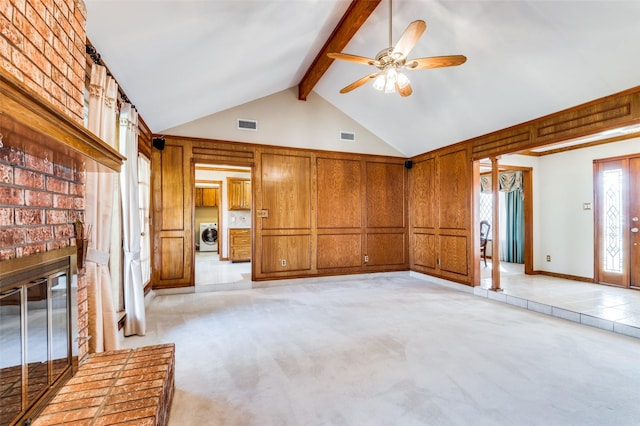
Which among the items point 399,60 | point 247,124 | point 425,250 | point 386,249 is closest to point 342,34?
point 399,60

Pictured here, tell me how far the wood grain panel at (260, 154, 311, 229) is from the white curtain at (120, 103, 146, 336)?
92.5 inches

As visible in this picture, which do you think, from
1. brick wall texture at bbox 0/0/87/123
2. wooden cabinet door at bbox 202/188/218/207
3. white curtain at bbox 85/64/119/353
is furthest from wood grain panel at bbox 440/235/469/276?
wooden cabinet door at bbox 202/188/218/207

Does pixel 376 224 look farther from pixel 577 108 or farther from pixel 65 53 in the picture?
pixel 65 53

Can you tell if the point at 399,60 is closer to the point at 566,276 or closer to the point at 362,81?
the point at 362,81

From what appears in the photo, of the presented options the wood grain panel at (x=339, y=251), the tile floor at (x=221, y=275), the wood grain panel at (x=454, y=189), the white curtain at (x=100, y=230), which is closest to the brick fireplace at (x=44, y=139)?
the white curtain at (x=100, y=230)

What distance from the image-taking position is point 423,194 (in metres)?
6.10

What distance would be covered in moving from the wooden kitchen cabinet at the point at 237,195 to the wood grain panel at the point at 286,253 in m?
2.96

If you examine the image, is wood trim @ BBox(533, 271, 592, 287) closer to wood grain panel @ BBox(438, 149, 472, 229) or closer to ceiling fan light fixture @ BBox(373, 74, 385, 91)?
wood grain panel @ BBox(438, 149, 472, 229)

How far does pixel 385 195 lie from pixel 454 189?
1.34 m

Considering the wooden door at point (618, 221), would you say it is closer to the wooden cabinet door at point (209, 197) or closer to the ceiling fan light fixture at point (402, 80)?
the ceiling fan light fixture at point (402, 80)

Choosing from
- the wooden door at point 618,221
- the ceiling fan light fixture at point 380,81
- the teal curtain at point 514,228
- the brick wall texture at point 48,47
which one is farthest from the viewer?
the teal curtain at point 514,228

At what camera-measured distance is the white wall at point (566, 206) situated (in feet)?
17.3

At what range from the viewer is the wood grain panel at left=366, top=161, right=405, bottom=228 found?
616cm

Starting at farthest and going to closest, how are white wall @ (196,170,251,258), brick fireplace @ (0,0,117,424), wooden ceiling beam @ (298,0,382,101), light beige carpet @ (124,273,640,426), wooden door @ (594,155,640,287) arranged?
1. white wall @ (196,170,251,258)
2. wooden door @ (594,155,640,287)
3. wooden ceiling beam @ (298,0,382,101)
4. light beige carpet @ (124,273,640,426)
5. brick fireplace @ (0,0,117,424)
